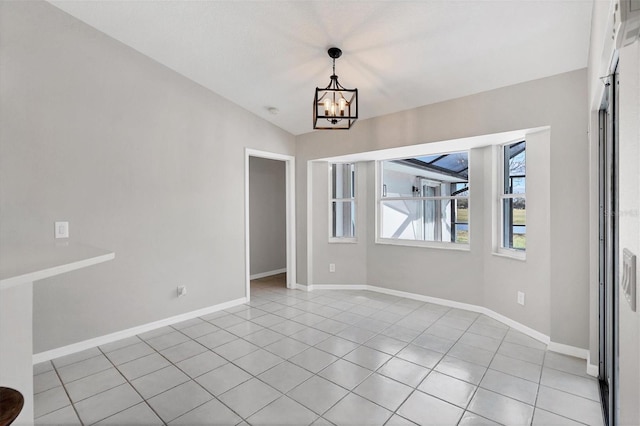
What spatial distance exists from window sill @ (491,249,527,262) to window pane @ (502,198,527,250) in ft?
0.18

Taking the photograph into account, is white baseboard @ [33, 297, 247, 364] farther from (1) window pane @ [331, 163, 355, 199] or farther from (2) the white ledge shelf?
(1) window pane @ [331, 163, 355, 199]

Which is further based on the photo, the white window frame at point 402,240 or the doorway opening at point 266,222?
the doorway opening at point 266,222

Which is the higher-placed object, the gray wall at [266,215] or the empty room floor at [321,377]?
the gray wall at [266,215]

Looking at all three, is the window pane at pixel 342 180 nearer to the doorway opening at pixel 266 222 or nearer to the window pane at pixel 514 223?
the doorway opening at pixel 266 222

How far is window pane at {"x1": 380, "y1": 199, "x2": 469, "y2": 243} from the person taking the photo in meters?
4.25

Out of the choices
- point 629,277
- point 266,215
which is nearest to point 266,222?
point 266,215

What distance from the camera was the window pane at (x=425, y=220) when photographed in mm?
4246

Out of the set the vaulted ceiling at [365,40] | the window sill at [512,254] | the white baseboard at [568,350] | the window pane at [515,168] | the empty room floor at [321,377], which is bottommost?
the empty room floor at [321,377]

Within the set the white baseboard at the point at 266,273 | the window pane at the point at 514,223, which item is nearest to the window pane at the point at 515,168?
the window pane at the point at 514,223

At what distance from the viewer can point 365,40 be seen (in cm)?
281

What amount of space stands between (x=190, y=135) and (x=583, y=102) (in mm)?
4012

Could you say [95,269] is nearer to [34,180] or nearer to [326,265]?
[34,180]

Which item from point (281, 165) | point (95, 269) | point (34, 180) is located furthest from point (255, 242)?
point (34, 180)

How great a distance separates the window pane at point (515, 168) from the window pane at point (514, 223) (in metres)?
0.13
